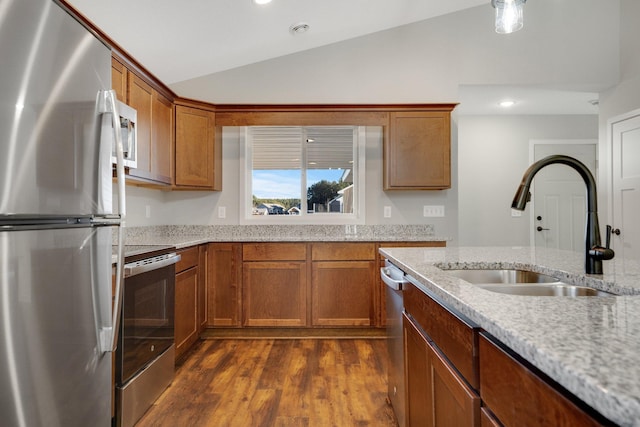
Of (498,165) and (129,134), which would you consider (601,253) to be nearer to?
(129,134)

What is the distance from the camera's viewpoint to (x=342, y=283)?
10.4ft

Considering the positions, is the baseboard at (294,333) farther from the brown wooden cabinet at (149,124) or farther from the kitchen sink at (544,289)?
the kitchen sink at (544,289)

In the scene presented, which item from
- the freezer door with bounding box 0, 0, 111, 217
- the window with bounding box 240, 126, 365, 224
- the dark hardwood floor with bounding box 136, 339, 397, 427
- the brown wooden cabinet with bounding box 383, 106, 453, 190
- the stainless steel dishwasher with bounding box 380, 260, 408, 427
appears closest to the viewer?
the freezer door with bounding box 0, 0, 111, 217

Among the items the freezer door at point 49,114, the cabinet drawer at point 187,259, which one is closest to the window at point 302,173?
the cabinet drawer at point 187,259

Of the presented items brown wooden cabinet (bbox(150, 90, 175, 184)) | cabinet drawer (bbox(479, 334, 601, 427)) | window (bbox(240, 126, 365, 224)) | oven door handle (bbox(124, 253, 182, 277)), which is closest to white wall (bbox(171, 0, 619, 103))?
window (bbox(240, 126, 365, 224))

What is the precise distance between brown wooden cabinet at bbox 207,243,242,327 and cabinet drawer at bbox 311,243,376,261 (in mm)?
695

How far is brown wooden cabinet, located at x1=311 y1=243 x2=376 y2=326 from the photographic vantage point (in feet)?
10.3

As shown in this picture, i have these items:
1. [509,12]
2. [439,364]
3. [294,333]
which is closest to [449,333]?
[439,364]

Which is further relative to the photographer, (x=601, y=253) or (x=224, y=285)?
(x=224, y=285)

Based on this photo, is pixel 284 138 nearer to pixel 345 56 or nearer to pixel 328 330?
pixel 345 56

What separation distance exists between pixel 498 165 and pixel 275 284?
359 cm

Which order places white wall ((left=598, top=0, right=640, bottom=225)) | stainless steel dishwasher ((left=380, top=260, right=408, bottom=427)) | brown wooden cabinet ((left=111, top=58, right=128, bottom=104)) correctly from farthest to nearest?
white wall ((left=598, top=0, right=640, bottom=225))
brown wooden cabinet ((left=111, top=58, right=128, bottom=104))
stainless steel dishwasher ((left=380, top=260, right=408, bottom=427))

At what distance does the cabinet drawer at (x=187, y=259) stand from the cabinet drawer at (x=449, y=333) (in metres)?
1.85

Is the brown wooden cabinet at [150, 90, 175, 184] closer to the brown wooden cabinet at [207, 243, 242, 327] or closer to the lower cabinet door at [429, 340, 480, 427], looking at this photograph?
the brown wooden cabinet at [207, 243, 242, 327]
